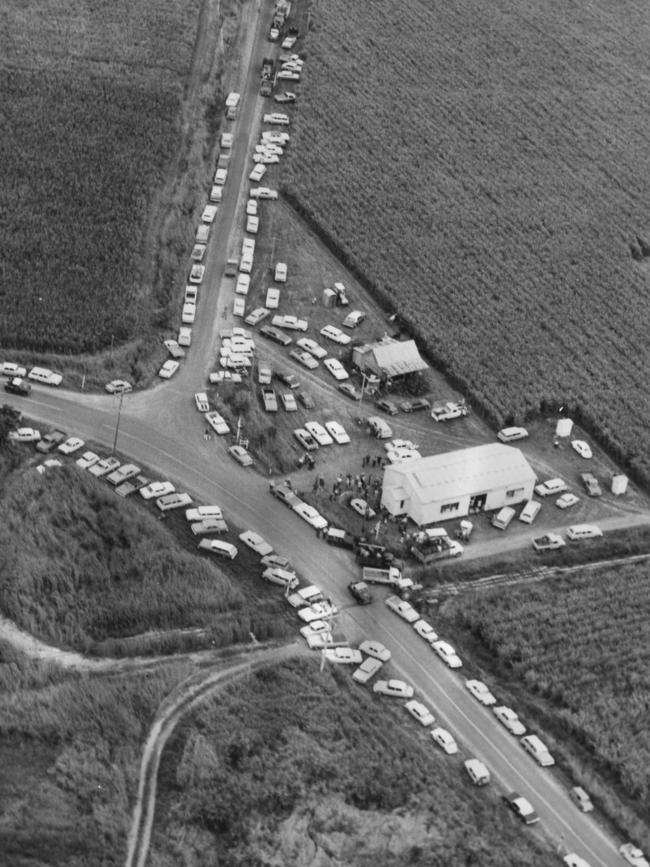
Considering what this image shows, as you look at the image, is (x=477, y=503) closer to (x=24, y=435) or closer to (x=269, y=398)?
(x=269, y=398)

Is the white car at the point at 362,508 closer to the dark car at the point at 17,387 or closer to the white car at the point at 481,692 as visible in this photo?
the white car at the point at 481,692

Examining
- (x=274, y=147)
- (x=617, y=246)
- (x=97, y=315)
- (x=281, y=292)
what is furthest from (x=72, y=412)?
(x=617, y=246)

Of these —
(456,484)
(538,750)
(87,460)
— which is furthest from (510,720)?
(87,460)

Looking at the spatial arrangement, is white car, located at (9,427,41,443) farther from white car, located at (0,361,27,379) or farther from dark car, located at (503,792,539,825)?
dark car, located at (503,792,539,825)

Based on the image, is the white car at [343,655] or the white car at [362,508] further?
the white car at [362,508]

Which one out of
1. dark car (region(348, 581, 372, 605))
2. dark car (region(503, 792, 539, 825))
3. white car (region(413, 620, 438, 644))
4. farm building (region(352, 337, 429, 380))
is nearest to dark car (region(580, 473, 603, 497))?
farm building (region(352, 337, 429, 380))

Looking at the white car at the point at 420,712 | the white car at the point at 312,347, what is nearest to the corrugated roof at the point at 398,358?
the white car at the point at 312,347
